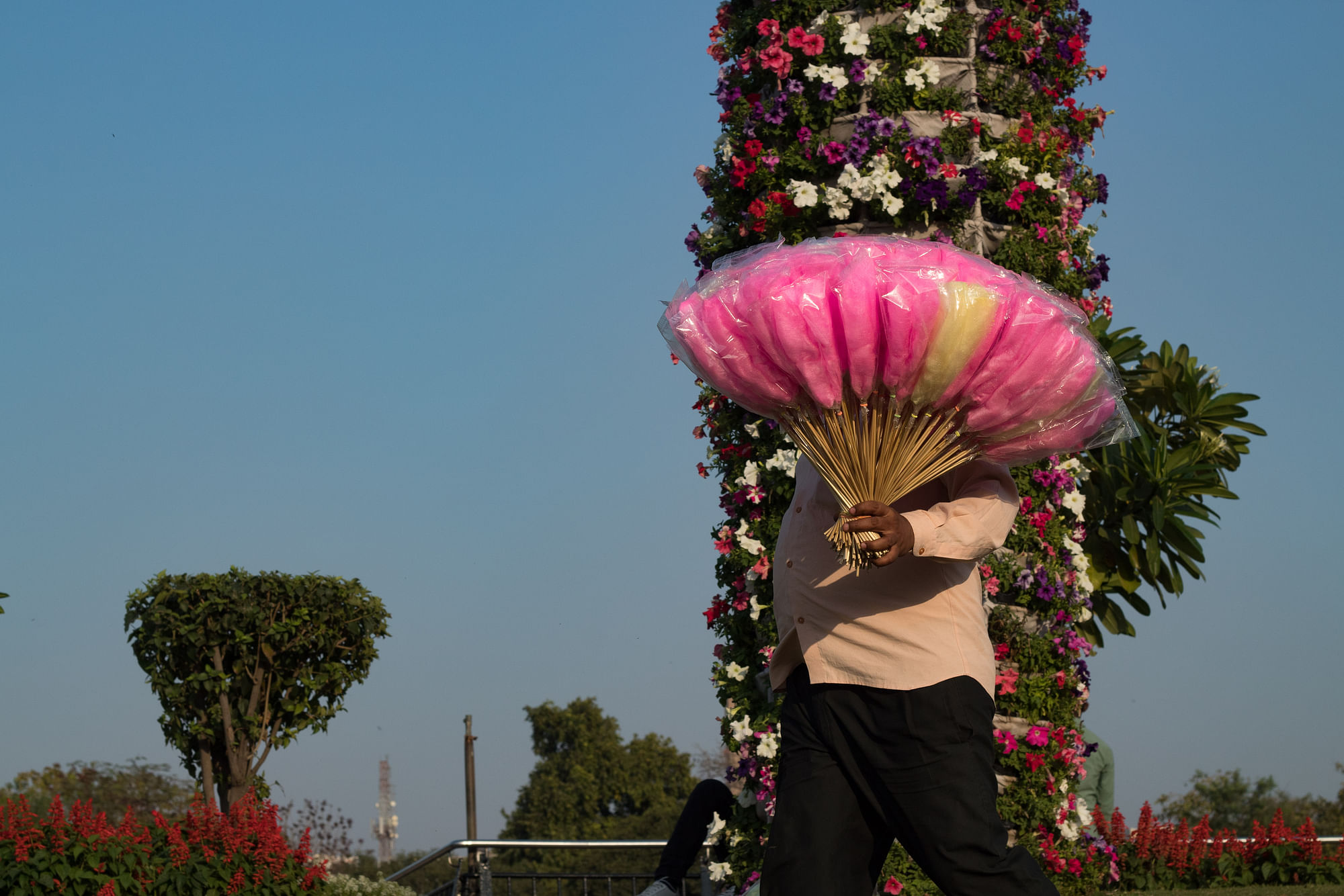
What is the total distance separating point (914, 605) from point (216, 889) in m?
4.58

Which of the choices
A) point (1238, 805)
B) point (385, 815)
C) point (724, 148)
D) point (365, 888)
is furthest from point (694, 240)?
point (385, 815)

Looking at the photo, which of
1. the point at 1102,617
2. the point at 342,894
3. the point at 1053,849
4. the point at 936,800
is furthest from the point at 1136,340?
the point at 936,800

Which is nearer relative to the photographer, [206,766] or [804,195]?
A: [804,195]

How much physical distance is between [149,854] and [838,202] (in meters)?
4.70

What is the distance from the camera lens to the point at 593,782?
86.4 ft

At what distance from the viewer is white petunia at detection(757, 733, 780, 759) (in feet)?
19.7

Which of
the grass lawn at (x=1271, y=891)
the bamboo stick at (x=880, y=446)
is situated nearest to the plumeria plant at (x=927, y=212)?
the grass lawn at (x=1271, y=891)

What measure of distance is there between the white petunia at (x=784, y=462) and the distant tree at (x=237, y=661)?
23.1ft

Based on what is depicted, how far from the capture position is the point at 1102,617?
10.0 m

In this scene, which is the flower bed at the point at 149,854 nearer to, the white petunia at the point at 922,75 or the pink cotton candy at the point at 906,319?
the pink cotton candy at the point at 906,319

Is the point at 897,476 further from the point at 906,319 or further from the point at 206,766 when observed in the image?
the point at 206,766

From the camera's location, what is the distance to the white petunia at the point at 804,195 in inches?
243

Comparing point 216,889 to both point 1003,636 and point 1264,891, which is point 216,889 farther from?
point 1264,891

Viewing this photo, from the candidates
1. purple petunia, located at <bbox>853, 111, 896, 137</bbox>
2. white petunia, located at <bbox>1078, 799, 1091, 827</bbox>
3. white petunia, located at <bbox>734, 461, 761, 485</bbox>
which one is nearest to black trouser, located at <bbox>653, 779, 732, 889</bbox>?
white petunia, located at <bbox>734, 461, 761, 485</bbox>
